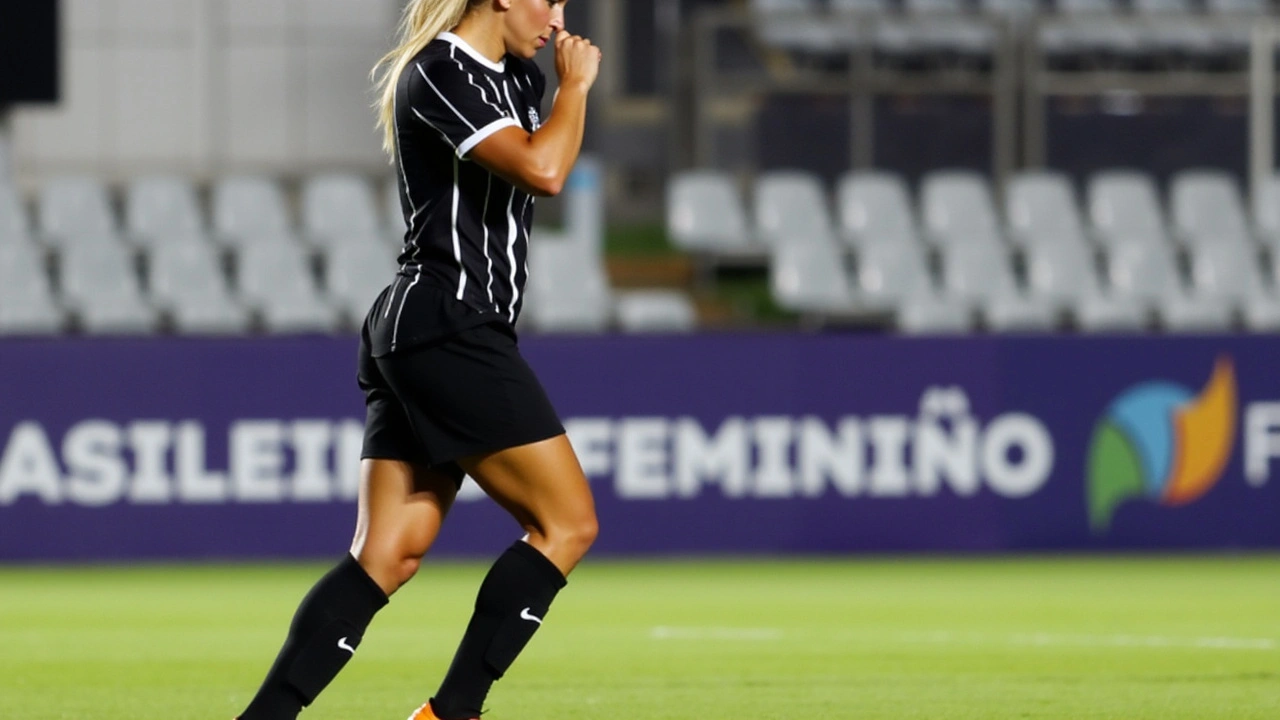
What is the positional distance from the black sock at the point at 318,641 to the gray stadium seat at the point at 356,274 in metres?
8.92

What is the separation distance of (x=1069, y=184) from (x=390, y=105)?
41.0 ft

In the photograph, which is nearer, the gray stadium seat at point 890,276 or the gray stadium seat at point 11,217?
the gray stadium seat at point 11,217

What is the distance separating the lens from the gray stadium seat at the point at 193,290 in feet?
43.9

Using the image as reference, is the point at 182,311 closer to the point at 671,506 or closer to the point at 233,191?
the point at 233,191

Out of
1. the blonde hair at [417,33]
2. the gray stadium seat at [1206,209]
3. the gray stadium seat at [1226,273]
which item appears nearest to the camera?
the blonde hair at [417,33]

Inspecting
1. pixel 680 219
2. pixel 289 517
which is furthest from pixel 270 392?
pixel 680 219

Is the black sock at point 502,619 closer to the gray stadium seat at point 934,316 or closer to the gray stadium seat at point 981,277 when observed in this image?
the gray stadium seat at point 934,316

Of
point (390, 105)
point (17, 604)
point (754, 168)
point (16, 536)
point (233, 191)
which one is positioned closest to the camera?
point (390, 105)

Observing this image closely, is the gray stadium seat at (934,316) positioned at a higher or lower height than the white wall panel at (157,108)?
lower

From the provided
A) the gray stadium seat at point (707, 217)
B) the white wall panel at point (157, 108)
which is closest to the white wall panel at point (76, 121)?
the white wall panel at point (157, 108)

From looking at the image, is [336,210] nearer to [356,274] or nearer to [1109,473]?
[356,274]

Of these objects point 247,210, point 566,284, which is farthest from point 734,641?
point 247,210

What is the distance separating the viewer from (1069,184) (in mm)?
16594

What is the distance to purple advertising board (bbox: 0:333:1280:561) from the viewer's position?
10969 mm
